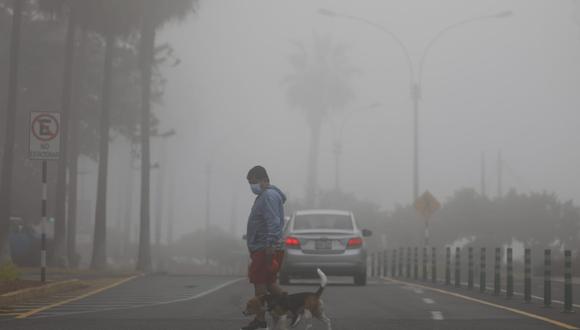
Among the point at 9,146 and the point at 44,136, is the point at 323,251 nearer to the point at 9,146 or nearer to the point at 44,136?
the point at 44,136

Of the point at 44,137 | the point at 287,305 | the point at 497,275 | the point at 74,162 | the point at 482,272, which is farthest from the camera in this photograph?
the point at 74,162

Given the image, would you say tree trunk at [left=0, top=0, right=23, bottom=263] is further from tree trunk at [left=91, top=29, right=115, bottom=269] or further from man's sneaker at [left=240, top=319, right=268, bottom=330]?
man's sneaker at [left=240, top=319, right=268, bottom=330]

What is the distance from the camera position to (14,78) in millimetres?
35062

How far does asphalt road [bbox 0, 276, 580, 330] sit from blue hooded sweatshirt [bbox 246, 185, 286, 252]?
134 centimetres

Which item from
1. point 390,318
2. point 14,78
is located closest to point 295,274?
point 390,318

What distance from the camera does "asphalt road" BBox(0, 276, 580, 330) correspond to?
44.7 feet

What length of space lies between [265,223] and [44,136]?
1076 cm

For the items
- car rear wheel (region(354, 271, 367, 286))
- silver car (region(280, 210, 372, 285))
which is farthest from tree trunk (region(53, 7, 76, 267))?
car rear wheel (region(354, 271, 367, 286))

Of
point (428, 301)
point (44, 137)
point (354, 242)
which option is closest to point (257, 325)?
point (428, 301)

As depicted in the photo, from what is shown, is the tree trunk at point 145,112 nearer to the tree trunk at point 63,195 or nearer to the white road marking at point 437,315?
the tree trunk at point 63,195

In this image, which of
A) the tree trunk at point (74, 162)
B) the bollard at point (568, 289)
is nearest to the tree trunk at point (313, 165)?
the tree trunk at point (74, 162)

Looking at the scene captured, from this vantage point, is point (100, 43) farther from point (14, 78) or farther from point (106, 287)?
point (106, 287)

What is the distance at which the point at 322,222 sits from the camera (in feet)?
82.0

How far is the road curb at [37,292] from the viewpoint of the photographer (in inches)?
692
